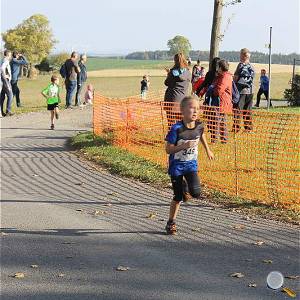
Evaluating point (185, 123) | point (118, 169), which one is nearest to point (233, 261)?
point (185, 123)

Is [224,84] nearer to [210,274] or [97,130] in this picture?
[97,130]

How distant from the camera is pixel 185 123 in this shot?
7.66m

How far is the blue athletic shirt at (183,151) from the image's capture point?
24.8ft

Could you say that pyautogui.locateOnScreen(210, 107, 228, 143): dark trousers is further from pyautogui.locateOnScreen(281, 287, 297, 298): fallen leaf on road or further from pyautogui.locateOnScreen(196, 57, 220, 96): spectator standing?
pyautogui.locateOnScreen(281, 287, 297, 298): fallen leaf on road

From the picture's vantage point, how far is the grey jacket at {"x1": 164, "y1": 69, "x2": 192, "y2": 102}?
1396cm

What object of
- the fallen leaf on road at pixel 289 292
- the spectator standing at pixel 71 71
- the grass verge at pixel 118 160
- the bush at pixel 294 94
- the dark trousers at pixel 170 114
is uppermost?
the spectator standing at pixel 71 71

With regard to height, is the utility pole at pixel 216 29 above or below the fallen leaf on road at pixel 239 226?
above

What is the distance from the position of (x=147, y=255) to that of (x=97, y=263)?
0.53 meters

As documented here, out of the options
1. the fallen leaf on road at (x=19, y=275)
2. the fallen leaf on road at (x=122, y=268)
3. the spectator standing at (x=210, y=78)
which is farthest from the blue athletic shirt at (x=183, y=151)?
the spectator standing at (x=210, y=78)

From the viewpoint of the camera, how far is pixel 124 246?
7047mm

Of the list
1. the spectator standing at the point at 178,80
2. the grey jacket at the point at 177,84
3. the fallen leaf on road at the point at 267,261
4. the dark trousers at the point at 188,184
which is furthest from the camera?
the grey jacket at the point at 177,84

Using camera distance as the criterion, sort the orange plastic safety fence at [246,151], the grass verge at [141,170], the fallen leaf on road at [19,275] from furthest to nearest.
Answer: the orange plastic safety fence at [246,151]
the grass verge at [141,170]
the fallen leaf on road at [19,275]

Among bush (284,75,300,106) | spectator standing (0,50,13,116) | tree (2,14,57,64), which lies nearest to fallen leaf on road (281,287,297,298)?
spectator standing (0,50,13,116)

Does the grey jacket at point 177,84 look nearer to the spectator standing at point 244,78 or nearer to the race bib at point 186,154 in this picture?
the spectator standing at point 244,78
